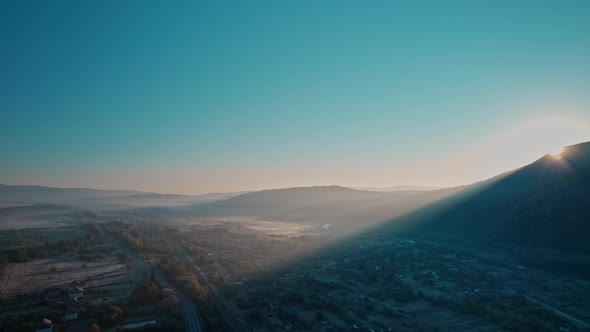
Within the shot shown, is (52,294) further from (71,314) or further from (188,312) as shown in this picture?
(188,312)

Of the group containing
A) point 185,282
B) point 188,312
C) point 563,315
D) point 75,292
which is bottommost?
point 563,315

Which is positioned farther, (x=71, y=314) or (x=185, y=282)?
(x=185, y=282)

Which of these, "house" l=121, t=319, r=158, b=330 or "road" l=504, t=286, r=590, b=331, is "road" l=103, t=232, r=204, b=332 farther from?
"road" l=504, t=286, r=590, b=331

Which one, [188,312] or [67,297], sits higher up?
[67,297]

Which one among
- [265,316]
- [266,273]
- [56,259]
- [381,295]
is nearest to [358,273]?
[381,295]

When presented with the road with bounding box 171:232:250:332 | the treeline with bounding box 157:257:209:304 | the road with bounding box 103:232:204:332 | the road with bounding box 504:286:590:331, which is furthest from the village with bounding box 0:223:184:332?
the road with bounding box 504:286:590:331

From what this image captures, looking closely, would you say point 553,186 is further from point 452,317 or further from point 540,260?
point 452,317

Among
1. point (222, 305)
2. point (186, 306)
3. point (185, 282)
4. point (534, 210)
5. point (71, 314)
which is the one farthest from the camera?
point (534, 210)

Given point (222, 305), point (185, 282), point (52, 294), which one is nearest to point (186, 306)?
point (222, 305)
